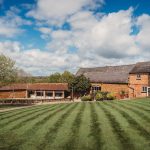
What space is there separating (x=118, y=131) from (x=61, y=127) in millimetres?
3494

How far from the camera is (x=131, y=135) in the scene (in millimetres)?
11789

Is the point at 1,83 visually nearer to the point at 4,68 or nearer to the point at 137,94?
the point at 4,68

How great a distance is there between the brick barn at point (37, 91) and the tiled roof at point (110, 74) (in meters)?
7.73

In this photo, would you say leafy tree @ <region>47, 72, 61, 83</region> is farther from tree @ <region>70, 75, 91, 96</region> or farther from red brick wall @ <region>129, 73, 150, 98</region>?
red brick wall @ <region>129, 73, 150, 98</region>

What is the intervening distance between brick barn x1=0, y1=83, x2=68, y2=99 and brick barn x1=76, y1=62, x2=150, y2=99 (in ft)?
27.7

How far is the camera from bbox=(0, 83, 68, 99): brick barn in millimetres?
61781

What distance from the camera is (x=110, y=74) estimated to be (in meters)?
57.4

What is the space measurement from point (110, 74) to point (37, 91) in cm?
1968

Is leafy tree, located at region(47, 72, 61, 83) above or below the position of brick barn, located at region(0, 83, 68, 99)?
above

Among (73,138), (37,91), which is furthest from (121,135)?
(37,91)

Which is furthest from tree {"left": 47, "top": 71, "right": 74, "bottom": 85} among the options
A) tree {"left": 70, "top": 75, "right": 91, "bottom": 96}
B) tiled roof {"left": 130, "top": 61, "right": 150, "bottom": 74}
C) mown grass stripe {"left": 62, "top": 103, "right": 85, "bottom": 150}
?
mown grass stripe {"left": 62, "top": 103, "right": 85, "bottom": 150}

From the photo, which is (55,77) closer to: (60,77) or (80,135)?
(60,77)

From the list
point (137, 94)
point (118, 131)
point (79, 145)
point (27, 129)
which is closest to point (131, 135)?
point (118, 131)

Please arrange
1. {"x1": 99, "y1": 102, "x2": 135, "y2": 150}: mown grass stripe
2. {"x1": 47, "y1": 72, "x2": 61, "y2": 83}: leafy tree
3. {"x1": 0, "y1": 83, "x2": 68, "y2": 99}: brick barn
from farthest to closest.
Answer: {"x1": 47, "y1": 72, "x2": 61, "y2": 83}: leafy tree < {"x1": 0, "y1": 83, "x2": 68, "y2": 99}: brick barn < {"x1": 99, "y1": 102, "x2": 135, "y2": 150}: mown grass stripe
